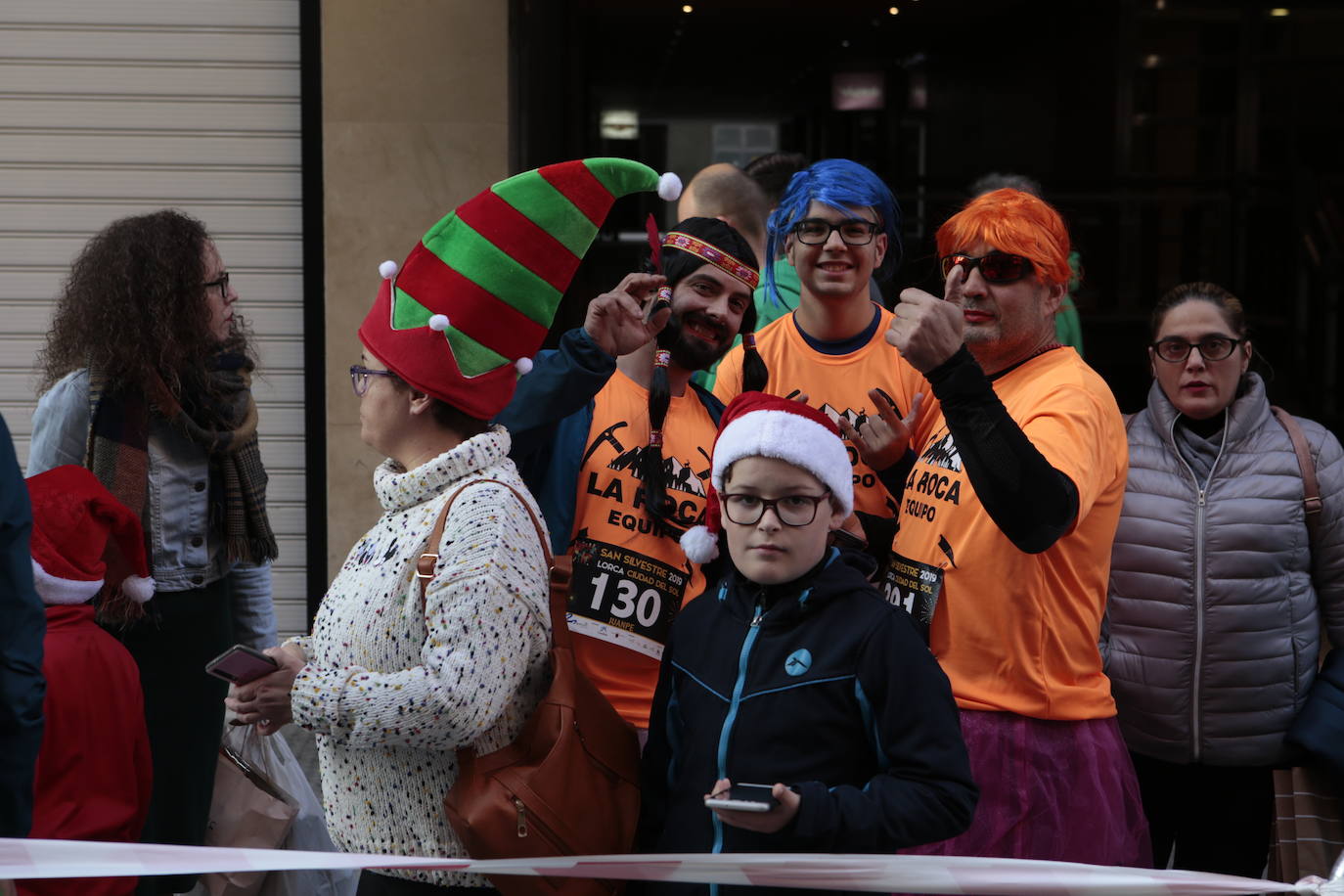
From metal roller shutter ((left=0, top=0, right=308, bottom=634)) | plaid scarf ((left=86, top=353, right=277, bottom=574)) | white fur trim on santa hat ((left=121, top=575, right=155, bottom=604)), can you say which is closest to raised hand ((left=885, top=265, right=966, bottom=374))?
white fur trim on santa hat ((left=121, top=575, right=155, bottom=604))

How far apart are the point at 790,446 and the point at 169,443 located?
7.66ft

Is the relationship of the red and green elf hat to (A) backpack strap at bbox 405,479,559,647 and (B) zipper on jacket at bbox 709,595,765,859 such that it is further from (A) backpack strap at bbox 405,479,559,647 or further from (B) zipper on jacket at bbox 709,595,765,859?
(B) zipper on jacket at bbox 709,595,765,859

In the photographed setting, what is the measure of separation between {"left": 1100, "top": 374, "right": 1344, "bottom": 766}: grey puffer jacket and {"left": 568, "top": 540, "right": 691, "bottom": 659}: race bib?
4.47 ft

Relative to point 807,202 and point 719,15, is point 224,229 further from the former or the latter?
point 719,15

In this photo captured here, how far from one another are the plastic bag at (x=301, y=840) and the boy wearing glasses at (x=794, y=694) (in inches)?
57.3

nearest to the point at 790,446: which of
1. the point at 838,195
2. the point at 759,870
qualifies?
the point at 759,870

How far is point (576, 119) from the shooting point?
34.0ft

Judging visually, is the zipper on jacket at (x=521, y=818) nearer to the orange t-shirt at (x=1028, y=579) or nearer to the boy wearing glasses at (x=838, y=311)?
the orange t-shirt at (x=1028, y=579)

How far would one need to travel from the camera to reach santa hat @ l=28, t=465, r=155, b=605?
3303 mm

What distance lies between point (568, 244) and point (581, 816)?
1050 millimetres


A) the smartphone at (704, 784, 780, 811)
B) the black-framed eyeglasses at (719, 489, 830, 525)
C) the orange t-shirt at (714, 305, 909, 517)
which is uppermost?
the orange t-shirt at (714, 305, 909, 517)

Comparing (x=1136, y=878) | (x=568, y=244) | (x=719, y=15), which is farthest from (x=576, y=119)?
(x=1136, y=878)

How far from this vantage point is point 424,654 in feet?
7.62

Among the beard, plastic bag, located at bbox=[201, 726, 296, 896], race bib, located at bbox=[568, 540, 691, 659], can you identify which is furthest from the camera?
plastic bag, located at bbox=[201, 726, 296, 896]
